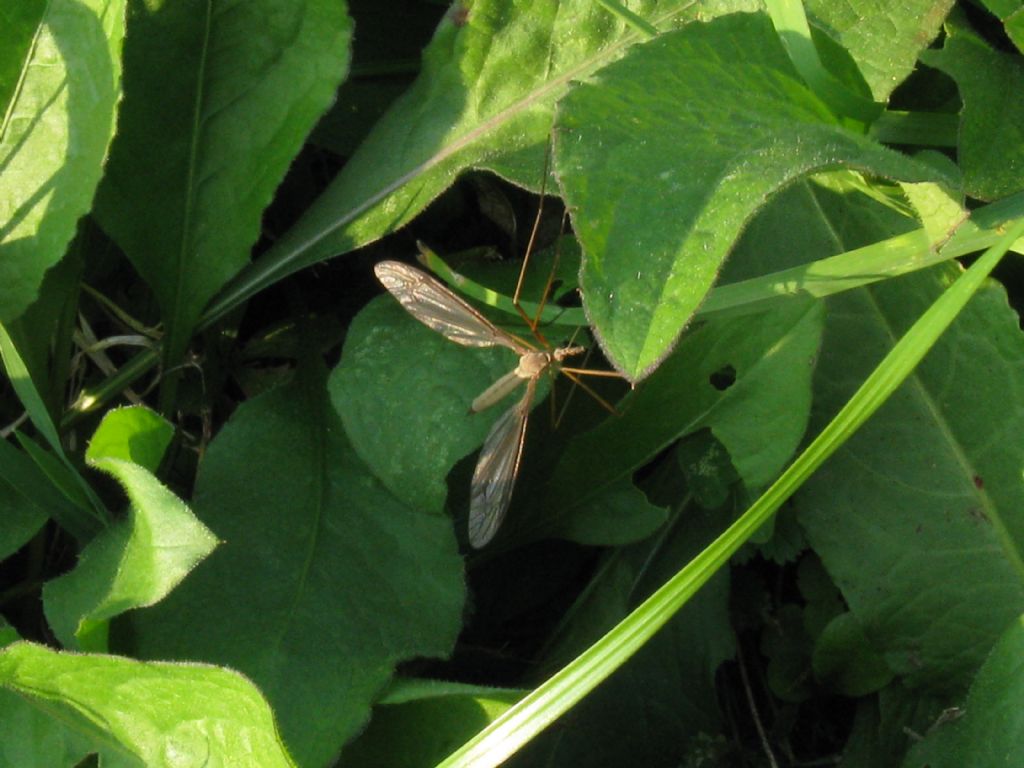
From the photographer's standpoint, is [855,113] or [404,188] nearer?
[855,113]

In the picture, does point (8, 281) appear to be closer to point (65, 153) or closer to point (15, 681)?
point (65, 153)

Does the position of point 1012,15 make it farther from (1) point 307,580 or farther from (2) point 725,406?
(1) point 307,580

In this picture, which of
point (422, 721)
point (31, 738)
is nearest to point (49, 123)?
point (31, 738)

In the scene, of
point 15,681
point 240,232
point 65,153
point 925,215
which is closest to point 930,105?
point 925,215

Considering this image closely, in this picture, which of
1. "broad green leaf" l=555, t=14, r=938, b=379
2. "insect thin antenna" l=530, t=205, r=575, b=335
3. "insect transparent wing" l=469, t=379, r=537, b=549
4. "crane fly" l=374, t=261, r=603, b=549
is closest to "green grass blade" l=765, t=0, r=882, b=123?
"broad green leaf" l=555, t=14, r=938, b=379

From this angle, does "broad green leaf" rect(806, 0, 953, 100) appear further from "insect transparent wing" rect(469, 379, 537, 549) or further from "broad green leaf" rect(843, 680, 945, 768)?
"broad green leaf" rect(843, 680, 945, 768)
